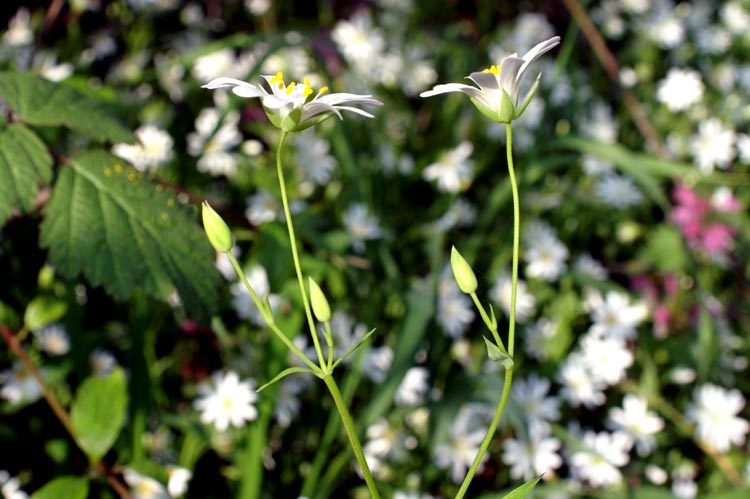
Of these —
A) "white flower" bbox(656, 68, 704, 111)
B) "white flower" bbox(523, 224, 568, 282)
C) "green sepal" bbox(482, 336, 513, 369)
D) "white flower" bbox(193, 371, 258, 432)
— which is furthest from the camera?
"white flower" bbox(656, 68, 704, 111)

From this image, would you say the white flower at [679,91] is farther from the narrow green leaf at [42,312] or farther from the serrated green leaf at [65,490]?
the serrated green leaf at [65,490]

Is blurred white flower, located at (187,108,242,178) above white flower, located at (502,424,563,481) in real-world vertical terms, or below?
above

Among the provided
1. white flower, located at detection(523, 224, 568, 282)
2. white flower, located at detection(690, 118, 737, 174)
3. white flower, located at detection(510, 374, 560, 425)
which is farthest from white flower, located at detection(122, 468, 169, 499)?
white flower, located at detection(690, 118, 737, 174)

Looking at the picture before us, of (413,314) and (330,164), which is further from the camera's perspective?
(330,164)

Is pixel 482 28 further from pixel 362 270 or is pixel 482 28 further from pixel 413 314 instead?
pixel 413 314

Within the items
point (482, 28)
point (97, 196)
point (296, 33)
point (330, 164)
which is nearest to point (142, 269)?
point (97, 196)

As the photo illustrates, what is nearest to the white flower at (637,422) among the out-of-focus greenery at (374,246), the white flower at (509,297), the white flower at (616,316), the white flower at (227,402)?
the out-of-focus greenery at (374,246)

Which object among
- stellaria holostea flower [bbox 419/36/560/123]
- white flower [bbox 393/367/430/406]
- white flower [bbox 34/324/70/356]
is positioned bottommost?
white flower [bbox 393/367/430/406]

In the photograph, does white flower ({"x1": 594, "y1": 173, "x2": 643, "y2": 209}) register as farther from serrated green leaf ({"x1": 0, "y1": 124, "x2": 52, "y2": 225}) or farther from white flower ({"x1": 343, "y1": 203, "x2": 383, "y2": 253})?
serrated green leaf ({"x1": 0, "y1": 124, "x2": 52, "y2": 225})
